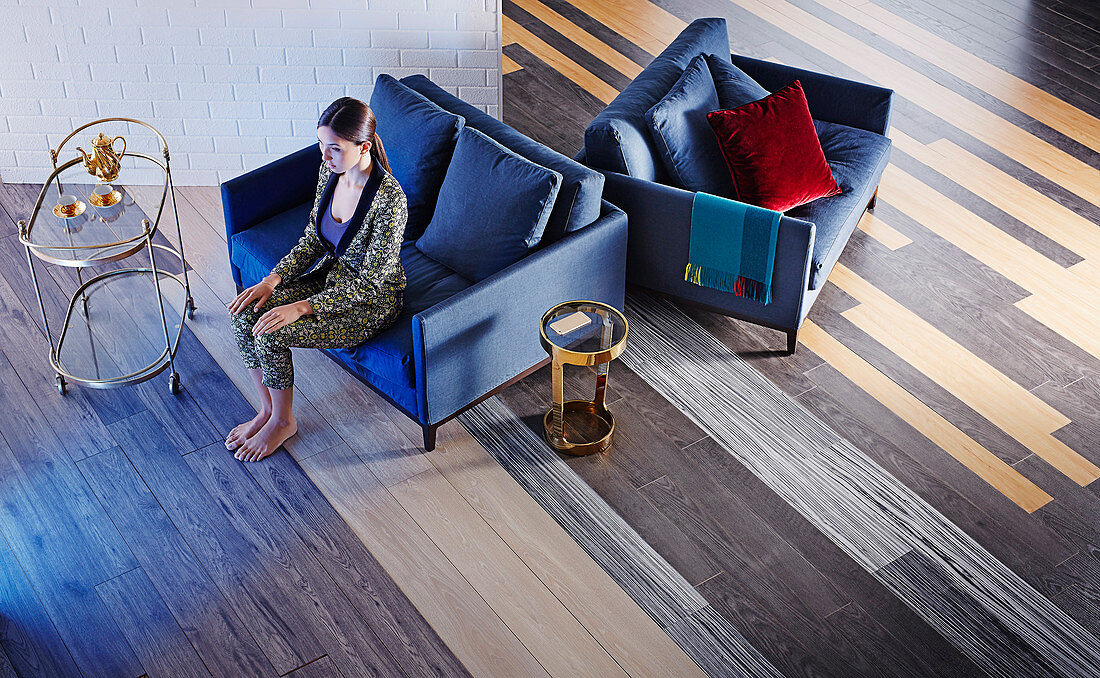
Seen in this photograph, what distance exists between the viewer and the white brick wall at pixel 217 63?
4.15m

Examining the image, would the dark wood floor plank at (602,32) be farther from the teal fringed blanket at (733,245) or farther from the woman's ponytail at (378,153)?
the woman's ponytail at (378,153)

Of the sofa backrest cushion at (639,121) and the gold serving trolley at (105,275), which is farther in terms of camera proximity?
the sofa backrest cushion at (639,121)

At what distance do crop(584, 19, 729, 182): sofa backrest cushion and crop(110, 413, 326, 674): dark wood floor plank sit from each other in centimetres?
169

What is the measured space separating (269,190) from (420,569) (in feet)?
5.06

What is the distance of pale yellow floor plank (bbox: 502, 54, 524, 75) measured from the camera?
5479 millimetres

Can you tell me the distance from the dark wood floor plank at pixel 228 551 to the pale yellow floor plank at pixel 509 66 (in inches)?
114

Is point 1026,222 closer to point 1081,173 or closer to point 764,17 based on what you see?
point 1081,173

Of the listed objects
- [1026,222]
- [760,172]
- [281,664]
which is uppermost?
[760,172]

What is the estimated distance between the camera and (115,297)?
391 cm

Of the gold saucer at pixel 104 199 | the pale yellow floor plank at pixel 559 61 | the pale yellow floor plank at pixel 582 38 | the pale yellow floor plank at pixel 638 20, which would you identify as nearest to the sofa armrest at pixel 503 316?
the gold saucer at pixel 104 199

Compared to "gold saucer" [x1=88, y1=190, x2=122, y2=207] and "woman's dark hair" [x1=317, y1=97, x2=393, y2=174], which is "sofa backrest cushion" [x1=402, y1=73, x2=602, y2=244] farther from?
"gold saucer" [x1=88, y1=190, x2=122, y2=207]

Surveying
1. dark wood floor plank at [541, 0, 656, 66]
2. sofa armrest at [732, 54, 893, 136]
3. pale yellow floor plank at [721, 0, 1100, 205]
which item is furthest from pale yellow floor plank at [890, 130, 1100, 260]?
dark wood floor plank at [541, 0, 656, 66]

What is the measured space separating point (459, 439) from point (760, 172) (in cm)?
149

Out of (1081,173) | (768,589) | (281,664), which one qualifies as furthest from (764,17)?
(281,664)
